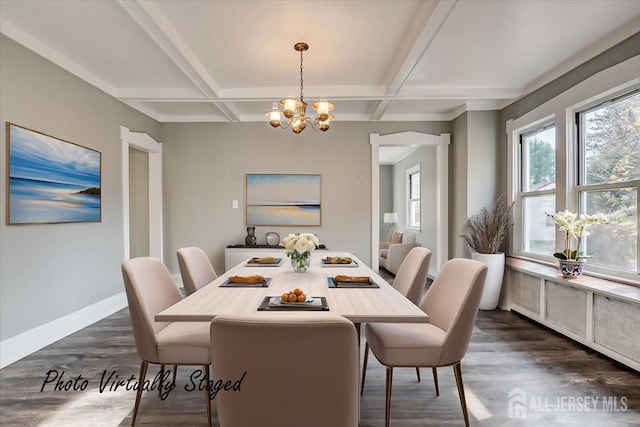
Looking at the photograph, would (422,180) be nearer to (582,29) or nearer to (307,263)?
(582,29)

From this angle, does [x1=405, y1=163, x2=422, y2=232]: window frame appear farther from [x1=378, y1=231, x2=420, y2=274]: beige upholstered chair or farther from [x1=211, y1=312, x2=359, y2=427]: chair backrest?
[x1=211, y1=312, x2=359, y2=427]: chair backrest

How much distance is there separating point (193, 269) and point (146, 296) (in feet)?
1.88

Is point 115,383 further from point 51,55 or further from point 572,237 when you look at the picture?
point 572,237

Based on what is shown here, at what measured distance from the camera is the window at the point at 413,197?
23.8 feet

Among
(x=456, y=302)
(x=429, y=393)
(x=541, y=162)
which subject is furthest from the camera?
(x=541, y=162)

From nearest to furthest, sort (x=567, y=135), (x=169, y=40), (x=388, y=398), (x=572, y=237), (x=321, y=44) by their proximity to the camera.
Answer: (x=388, y=398)
(x=169, y=40)
(x=321, y=44)
(x=572, y=237)
(x=567, y=135)

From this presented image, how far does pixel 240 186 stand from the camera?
16.4ft

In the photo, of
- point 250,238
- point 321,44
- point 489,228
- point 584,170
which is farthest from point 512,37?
point 250,238

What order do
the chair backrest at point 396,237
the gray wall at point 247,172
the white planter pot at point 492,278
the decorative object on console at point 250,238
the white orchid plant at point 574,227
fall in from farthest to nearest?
the chair backrest at point 396,237 → the gray wall at point 247,172 → the decorative object on console at point 250,238 → the white planter pot at point 492,278 → the white orchid plant at point 574,227

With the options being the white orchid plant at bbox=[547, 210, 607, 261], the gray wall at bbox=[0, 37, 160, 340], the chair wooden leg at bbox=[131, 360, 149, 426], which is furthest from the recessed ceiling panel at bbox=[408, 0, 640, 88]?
the gray wall at bbox=[0, 37, 160, 340]

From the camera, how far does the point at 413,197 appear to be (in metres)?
7.55

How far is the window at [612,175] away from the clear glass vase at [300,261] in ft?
8.11

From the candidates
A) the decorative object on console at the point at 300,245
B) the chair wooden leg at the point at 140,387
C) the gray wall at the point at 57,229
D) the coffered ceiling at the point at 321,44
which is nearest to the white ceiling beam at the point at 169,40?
the coffered ceiling at the point at 321,44

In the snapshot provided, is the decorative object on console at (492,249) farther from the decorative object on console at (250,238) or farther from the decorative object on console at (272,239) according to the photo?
the decorative object on console at (250,238)
